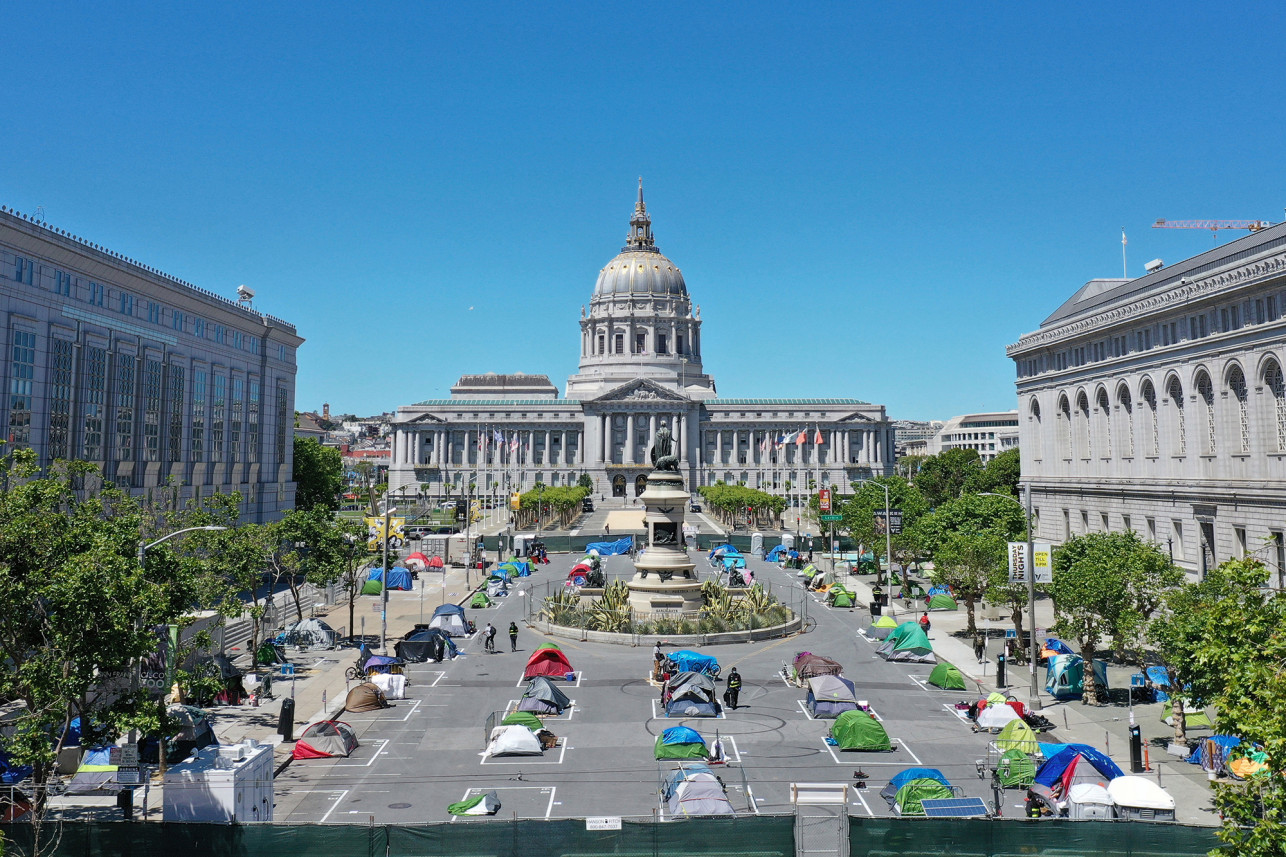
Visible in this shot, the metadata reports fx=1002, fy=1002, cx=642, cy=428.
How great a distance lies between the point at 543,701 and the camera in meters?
33.0

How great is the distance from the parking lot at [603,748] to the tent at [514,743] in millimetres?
249

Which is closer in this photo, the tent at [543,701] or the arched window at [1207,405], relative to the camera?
the tent at [543,701]

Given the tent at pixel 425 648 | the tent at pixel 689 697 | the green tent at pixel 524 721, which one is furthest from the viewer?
the tent at pixel 425 648

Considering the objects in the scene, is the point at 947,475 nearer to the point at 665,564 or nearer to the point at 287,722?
the point at 665,564

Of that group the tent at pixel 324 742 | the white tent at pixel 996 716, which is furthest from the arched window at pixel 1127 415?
the tent at pixel 324 742

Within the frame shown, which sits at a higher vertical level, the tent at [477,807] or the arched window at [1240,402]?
the arched window at [1240,402]

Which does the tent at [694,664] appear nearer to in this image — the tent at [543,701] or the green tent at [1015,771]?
the tent at [543,701]

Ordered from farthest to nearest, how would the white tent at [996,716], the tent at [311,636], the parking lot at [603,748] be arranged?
the tent at [311,636] < the white tent at [996,716] < the parking lot at [603,748]

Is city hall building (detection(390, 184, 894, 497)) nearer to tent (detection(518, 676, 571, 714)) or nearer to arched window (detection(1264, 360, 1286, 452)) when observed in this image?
arched window (detection(1264, 360, 1286, 452))

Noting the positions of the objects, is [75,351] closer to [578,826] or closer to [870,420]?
[578,826]

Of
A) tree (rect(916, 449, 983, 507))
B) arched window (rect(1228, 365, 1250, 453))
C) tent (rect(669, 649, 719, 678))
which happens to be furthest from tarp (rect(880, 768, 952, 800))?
tree (rect(916, 449, 983, 507))

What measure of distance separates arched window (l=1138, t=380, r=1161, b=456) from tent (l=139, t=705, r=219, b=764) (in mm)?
57339

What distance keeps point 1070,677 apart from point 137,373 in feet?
181

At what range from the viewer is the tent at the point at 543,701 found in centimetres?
3294
